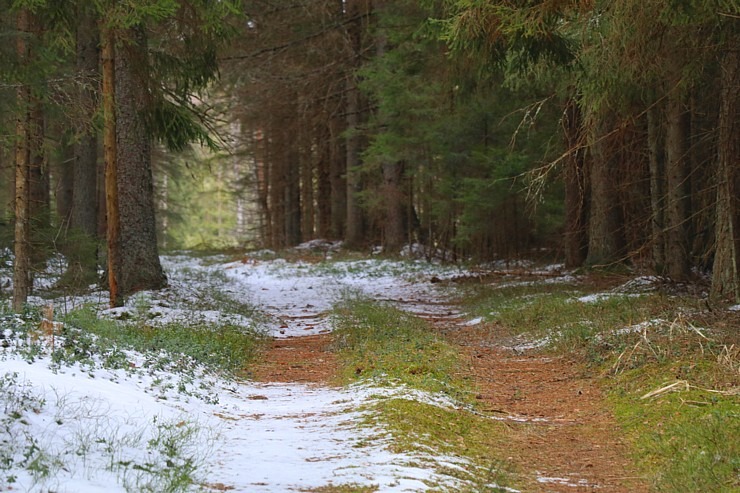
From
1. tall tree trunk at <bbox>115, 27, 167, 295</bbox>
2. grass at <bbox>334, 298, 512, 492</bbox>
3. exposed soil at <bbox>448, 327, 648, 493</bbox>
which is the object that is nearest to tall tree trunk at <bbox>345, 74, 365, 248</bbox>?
tall tree trunk at <bbox>115, 27, 167, 295</bbox>

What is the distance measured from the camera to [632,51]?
364 inches

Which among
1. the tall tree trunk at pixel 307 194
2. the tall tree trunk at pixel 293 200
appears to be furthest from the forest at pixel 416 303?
the tall tree trunk at pixel 293 200

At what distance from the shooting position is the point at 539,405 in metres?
7.15

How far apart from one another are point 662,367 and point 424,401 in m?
2.55

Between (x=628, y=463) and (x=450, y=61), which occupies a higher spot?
(x=450, y=61)

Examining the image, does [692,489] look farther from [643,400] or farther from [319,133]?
[319,133]

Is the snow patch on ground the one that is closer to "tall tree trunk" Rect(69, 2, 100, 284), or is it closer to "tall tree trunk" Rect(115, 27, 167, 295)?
"tall tree trunk" Rect(115, 27, 167, 295)

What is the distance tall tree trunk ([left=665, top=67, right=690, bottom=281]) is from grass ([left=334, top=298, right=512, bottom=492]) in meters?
4.89

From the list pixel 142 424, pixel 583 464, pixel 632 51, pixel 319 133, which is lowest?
pixel 583 464

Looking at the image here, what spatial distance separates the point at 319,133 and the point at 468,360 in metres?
23.7

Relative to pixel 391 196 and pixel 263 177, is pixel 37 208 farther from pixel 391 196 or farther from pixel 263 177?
pixel 263 177

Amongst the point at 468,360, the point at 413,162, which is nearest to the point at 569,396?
the point at 468,360

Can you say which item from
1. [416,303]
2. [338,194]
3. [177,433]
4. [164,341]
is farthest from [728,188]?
[338,194]

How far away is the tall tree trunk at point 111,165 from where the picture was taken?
426 inches
